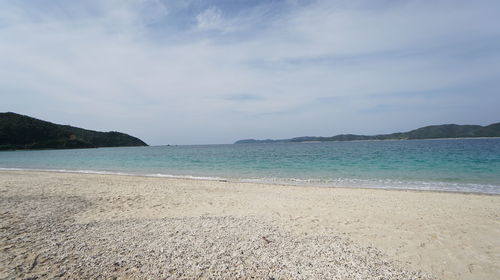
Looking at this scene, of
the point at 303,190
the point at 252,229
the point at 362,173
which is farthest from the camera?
the point at 362,173

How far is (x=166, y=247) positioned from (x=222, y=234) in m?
1.40

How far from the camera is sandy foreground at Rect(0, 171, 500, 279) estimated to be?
A: 4559mm

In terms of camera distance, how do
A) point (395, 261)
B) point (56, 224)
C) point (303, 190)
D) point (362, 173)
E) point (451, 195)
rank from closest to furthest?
1. point (395, 261)
2. point (56, 224)
3. point (451, 195)
4. point (303, 190)
5. point (362, 173)

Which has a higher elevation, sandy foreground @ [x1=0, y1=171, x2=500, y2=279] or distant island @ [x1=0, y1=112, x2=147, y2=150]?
distant island @ [x1=0, y1=112, x2=147, y2=150]

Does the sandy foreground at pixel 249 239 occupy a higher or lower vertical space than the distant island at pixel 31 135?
lower

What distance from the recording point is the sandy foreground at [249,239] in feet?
15.0

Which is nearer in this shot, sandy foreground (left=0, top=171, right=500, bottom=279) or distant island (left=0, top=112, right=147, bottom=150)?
sandy foreground (left=0, top=171, right=500, bottom=279)

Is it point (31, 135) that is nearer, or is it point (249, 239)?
point (249, 239)

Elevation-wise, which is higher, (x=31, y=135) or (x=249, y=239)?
(x=31, y=135)

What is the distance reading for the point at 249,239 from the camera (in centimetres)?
588

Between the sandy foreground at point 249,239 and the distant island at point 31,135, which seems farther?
the distant island at point 31,135

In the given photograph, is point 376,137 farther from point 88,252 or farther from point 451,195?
point 88,252

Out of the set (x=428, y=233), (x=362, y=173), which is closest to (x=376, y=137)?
(x=362, y=173)

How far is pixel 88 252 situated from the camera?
17.0 ft
